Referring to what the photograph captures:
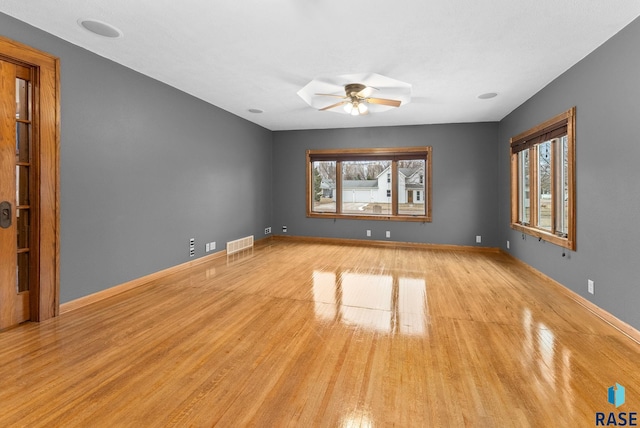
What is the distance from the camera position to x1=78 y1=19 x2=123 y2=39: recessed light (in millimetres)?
2688

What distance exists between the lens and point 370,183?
717 cm

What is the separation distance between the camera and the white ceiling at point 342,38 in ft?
8.07

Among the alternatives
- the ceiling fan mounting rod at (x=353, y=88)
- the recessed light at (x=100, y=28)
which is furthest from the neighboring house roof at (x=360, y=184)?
the recessed light at (x=100, y=28)

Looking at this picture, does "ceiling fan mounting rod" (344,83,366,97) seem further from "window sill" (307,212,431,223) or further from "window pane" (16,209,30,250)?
"window pane" (16,209,30,250)

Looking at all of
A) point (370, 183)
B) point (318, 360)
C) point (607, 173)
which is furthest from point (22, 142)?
point (370, 183)

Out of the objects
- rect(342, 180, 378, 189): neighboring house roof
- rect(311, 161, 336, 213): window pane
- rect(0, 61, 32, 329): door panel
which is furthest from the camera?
rect(311, 161, 336, 213): window pane

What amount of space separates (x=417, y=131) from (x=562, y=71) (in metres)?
3.09

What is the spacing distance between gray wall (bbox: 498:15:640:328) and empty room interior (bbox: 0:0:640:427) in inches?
0.8

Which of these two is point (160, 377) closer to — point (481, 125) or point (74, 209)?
point (74, 209)

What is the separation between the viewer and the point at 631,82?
2.61 m

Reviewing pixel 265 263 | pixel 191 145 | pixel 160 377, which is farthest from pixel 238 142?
pixel 160 377

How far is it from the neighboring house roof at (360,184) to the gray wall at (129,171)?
2738mm

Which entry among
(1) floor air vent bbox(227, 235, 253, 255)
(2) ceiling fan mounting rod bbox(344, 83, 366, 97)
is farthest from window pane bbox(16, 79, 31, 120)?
(1) floor air vent bbox(227, 235, 253, 255)

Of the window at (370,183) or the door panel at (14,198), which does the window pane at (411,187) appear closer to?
the window at (370,183)
